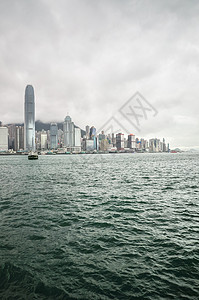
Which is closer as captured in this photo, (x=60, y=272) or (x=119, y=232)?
(x=60, y=272)

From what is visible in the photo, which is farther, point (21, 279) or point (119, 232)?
point (119, 232)

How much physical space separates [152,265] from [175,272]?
1.11 meters

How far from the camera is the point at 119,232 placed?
43.8 ft

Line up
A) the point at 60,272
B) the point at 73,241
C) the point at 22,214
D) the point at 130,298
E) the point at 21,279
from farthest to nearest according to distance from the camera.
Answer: the point at 22,214 → the point at 73,241 → the point at 60,272 → the point at 21,279 → the point at 130,298

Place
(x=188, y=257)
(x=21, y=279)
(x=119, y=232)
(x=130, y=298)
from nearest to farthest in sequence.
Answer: (x=130, y=298)
(x=21, y=279)
(x=188, y=257)
(x=119, y=232)

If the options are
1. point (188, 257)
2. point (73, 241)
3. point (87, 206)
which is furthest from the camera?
point (87, 206)

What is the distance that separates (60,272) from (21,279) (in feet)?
5.90

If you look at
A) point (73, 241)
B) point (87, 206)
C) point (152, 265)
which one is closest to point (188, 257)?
point (152, 265)

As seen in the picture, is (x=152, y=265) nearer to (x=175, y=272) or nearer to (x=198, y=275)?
(x=175, y=272)

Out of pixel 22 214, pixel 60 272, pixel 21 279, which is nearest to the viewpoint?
pixel 21 279

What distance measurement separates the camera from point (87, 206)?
1995 cm

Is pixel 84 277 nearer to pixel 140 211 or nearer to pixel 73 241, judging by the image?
pixel 73 241

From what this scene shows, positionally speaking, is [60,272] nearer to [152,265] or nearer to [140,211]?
[152,265]

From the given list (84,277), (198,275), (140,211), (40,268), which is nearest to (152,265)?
(198,275)
